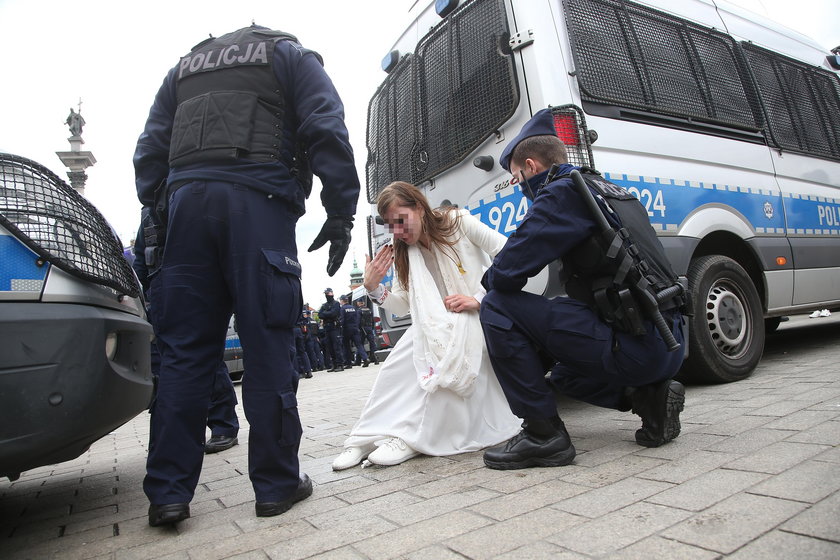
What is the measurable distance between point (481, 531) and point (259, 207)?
1.36 metres

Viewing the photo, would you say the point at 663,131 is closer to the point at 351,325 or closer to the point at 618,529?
the point at 618,529

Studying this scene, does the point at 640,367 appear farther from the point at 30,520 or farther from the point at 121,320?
the point at 30,520

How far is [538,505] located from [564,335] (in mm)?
722

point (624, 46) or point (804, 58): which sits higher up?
point (804, 58)

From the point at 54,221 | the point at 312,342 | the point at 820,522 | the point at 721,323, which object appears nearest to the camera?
the point at 820,522

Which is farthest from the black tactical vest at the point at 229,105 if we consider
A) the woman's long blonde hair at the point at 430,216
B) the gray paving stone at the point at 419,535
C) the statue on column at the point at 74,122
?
the statue on column at the point at 74,122

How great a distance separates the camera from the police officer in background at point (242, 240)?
1.97 metres

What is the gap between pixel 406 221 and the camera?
2.79 m

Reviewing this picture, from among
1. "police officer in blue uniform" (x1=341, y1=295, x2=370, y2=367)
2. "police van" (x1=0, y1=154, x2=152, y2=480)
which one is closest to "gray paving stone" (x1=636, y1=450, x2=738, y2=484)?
"police van" (x1=0, y1=154, x2=152, y2=480)

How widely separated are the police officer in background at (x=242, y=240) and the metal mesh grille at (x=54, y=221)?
18 cm

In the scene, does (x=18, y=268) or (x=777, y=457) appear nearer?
(x=18, y=268)

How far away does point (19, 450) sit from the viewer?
159cm

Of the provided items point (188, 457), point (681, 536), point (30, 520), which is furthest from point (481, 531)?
point (30, 520)

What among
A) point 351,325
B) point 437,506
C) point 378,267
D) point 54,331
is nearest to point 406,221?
point 378,267
